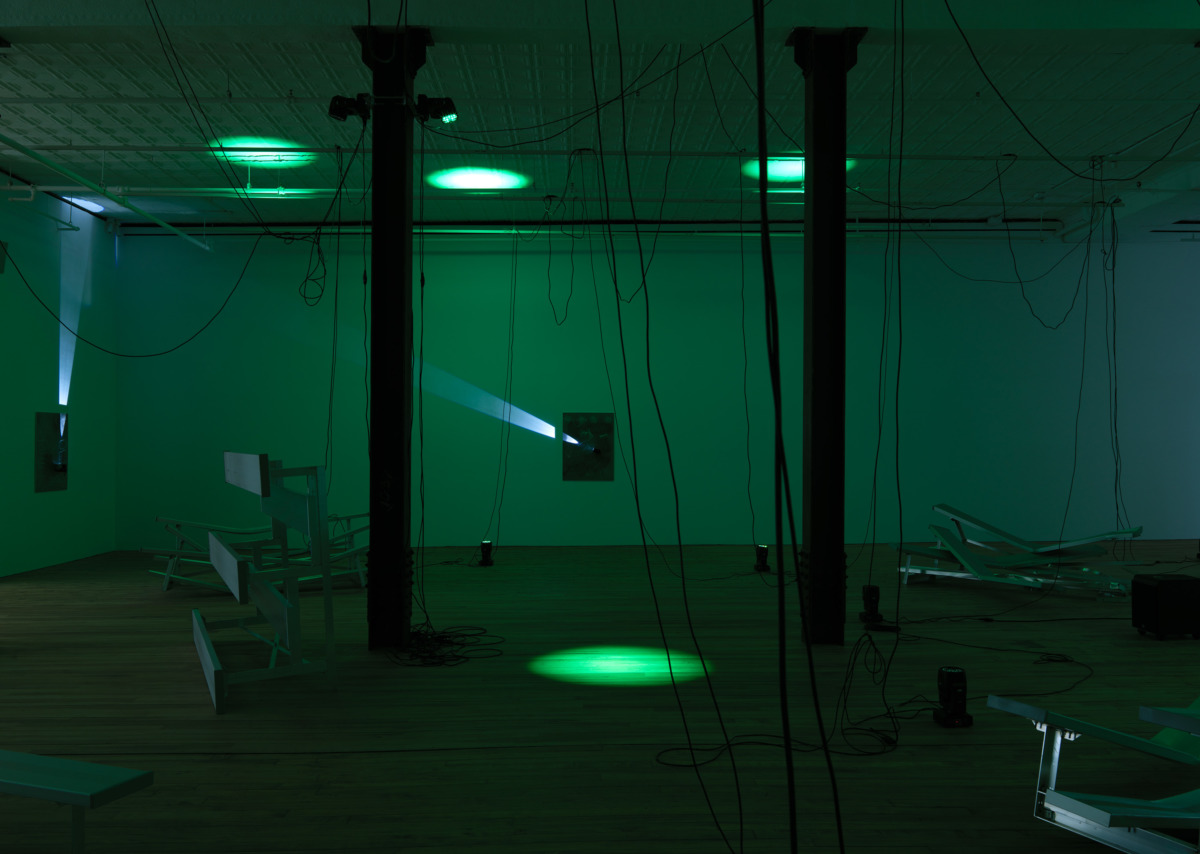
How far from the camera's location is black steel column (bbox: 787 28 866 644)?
5441 millimetres

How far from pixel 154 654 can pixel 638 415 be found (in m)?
6.64

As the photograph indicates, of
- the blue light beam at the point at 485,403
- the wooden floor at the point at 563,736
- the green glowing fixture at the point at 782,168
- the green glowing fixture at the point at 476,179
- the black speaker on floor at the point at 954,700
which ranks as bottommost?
the wooden floor at the point at 563,736

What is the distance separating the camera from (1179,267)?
1085 cm

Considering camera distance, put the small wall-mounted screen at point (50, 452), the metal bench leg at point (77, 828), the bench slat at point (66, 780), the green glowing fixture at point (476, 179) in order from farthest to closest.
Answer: the small wall-mounted screen at point (50, 452) → the green glowing fixture at point (476, 179) → the metal bench leg at point (77, 828) → the bench slat at point (66, 780)

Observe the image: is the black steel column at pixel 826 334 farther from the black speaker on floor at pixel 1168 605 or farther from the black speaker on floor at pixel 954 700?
the black speaker on floor at pixel 1168 605

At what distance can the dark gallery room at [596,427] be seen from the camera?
3203mm

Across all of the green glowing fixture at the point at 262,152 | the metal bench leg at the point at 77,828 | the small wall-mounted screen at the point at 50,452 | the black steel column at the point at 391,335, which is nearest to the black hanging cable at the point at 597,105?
the black steel column at the point at 391,335

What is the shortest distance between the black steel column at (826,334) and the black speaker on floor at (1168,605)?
2168 millimetres

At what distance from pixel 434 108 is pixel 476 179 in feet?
10.9

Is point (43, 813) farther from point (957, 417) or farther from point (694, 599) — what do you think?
point (957, 417)

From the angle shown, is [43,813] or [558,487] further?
[558,487]

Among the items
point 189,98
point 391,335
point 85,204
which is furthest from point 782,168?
point 85,204

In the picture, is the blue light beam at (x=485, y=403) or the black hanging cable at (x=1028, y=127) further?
the blue light beam at (x=485, y=403)

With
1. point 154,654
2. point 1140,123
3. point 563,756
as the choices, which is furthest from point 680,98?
point 154,654
